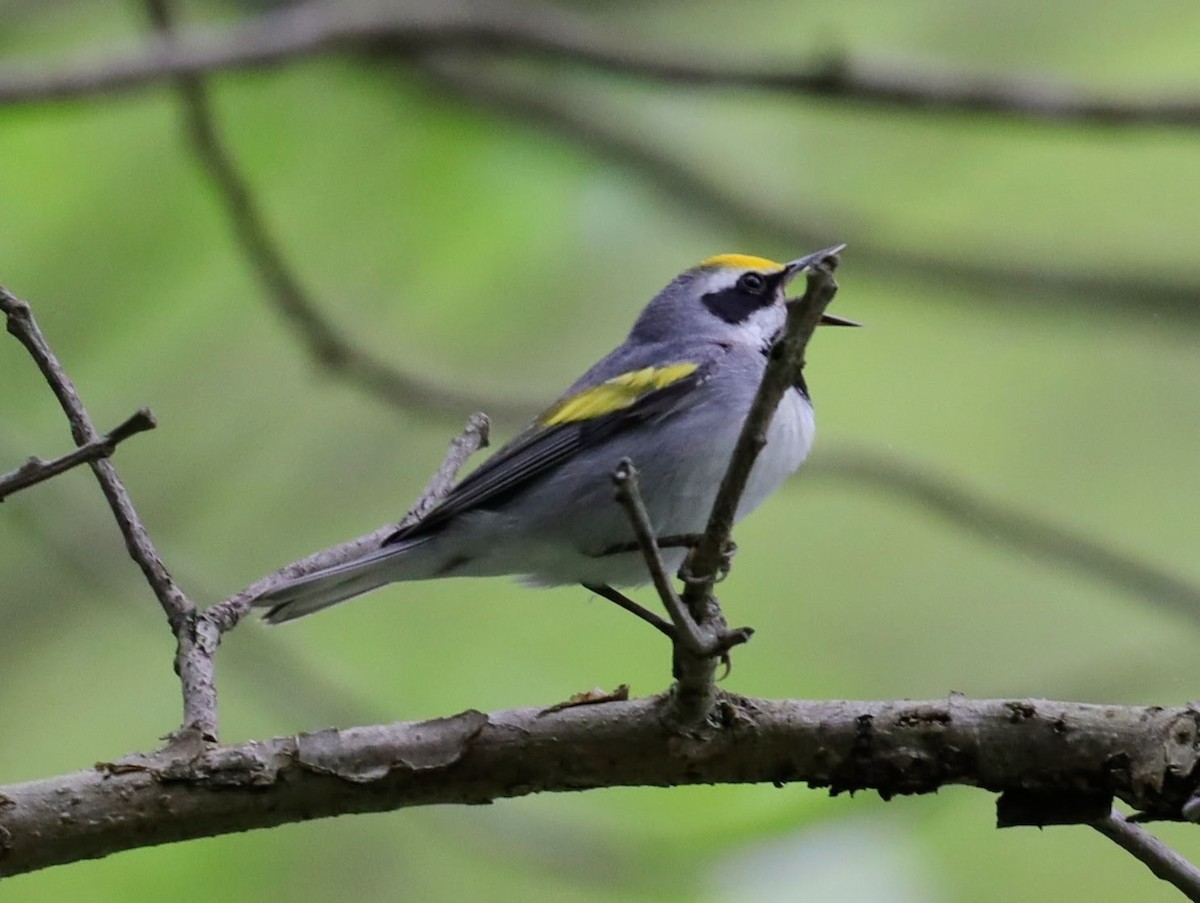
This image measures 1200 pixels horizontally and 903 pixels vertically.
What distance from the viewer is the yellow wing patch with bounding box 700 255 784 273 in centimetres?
452

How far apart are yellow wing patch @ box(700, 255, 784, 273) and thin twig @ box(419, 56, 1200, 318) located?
2003mm

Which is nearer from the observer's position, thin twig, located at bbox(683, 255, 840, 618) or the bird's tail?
thin twig, located at bbox(683, 255, 840, 618)

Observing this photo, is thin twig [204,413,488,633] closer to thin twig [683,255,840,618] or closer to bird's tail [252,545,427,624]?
bird's tail [252,545,427,624]

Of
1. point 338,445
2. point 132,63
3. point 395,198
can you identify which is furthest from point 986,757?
point 338,445

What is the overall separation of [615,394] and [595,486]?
374 millimetres

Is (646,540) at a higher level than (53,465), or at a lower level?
lower

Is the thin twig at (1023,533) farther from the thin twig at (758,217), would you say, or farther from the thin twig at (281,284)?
the thin twig at (281,284)

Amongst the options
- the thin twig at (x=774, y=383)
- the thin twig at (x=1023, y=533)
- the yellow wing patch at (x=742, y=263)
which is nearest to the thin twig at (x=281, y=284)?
the yellow wing patch at (x=742, y=263)

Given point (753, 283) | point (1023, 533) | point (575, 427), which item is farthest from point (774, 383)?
point (1023, 533)

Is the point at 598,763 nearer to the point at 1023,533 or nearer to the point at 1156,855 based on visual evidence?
the point at 1156,855

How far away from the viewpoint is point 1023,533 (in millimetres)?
5137

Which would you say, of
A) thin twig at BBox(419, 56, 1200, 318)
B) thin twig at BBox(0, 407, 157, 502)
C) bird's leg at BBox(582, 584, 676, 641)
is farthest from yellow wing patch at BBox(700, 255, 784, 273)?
thin twig at BBox(0, 407, 157, 502)

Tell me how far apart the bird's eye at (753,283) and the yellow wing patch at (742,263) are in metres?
0.04

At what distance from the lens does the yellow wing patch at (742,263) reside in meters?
4.52
